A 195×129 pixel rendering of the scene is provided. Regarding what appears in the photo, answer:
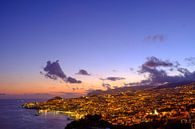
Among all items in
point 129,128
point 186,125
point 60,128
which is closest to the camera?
point 186,125

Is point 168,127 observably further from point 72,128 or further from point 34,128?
point 34,128

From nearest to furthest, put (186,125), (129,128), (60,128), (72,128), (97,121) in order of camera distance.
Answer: (186,125) → (72,128) → (97,121) → (129,128) → (60,128)

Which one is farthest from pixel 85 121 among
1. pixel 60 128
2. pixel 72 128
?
pixel 60 128

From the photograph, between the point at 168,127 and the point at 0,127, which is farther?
the point at 0,127

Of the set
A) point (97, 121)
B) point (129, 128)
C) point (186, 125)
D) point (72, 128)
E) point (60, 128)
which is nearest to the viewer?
point (186, 125)

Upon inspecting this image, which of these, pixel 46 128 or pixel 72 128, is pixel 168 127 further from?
pixel 46 128

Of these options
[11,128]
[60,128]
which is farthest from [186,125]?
[11,128]

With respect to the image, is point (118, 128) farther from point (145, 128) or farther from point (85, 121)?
point (85, 121)

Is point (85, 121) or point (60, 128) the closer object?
point (85, 121)
